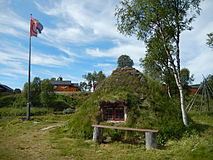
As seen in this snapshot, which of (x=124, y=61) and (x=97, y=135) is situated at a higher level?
(x=124, y=61)

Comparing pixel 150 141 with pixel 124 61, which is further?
pixel 124 61

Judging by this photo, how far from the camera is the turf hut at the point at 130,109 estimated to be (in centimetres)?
895

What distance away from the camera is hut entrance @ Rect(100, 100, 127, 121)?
9.63 meters

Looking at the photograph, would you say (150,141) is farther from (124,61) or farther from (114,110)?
(124,61)

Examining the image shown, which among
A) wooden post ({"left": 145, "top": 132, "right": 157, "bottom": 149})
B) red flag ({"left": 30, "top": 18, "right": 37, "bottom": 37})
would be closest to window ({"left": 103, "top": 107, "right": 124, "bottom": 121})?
wooden post ({"left": 145, "top": 132, "right": 157, "bottom": 149})

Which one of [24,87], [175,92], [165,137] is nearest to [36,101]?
[24,87]

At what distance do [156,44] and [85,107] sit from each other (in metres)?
6.35

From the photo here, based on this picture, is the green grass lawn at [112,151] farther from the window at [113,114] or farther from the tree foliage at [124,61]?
the tree foliage at [124,61]

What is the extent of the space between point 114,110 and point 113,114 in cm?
25

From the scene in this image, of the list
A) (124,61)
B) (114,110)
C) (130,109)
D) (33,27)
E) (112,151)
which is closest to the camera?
(112,151)

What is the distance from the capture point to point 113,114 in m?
9.82

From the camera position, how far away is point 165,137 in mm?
8172

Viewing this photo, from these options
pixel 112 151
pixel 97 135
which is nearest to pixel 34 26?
pixel 97 135

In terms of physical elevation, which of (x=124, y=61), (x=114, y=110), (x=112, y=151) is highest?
(x=124, y=61)
